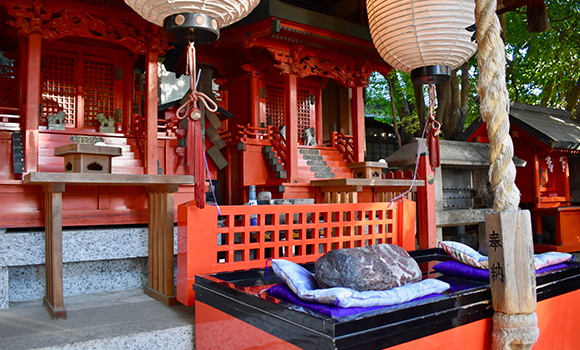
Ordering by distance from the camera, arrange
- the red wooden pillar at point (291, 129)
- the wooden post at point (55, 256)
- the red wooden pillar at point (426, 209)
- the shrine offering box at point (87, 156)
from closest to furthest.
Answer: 1. the wooden post at point (55, 256)
2. the shrine offering box at point (87, 156)
3. the red wooden pillar at point (426, 209)
4. the red wooden pillar at point (291, 129)

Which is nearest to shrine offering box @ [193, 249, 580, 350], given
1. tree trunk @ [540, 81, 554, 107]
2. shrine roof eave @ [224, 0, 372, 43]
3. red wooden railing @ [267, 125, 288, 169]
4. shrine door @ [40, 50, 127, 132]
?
shrine roof eave @ [224, 0, 372, 43]

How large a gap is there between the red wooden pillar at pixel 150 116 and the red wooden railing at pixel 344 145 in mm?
5221

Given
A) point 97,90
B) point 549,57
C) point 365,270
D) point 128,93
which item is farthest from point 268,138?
point 365,270

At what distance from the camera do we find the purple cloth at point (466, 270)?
7.77ft

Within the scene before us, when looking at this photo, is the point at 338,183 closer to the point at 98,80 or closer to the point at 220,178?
the point at 220,178

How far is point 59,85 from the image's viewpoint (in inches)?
325

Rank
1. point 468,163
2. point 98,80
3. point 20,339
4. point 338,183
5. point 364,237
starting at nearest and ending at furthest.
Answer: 1. point 20,339
2. point 364,237
3. point 338,183
4. point 468,163
5. point 98,80

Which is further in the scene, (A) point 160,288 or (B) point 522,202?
(B) point 522,202

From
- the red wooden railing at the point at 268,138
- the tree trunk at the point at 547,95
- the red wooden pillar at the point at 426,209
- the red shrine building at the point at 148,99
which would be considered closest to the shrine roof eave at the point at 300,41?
the red shrine building at the point at 148,99

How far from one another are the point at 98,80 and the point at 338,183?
5.69m

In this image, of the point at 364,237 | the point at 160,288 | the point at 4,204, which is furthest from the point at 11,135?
the point at 364,237

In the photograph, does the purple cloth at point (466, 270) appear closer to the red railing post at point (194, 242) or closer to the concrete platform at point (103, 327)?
the red railing post at point (194, 242)

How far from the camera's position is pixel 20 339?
114 inches

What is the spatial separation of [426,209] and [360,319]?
12.5 feet
